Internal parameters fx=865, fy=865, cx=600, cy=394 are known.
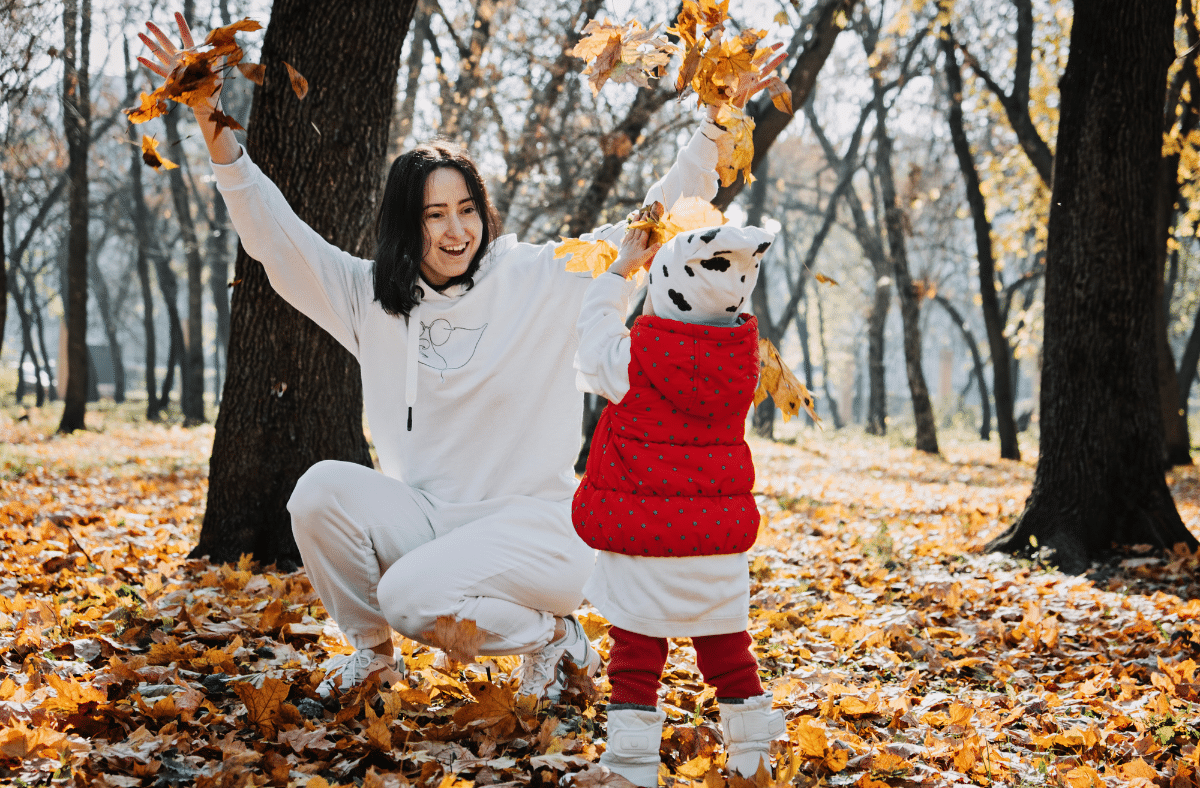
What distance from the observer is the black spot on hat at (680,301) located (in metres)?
2.19

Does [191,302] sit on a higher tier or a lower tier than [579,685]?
higher

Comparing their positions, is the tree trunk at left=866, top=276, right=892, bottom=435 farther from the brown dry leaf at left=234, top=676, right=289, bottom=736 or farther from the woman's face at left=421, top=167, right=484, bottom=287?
the brown dry leaf at left=234, top=676, right=289, bottom=736

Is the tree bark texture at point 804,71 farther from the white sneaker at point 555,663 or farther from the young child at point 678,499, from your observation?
the young child at point 678,499

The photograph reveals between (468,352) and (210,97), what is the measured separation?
3.45ft

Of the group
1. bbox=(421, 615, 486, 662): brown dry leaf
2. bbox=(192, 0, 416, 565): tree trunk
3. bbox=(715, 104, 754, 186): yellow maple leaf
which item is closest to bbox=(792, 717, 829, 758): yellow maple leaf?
bbox=(421, 615, 486, 662): brown dry leaf

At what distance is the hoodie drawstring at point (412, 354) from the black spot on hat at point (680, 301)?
39.8 inches

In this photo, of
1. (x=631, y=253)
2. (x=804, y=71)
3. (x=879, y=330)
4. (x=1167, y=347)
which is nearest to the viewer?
(x=631, y=253)

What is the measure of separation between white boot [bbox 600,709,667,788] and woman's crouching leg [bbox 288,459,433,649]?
89 centimetres

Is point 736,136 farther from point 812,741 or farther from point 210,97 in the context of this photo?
point 812,741

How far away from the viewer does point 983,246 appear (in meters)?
12.5

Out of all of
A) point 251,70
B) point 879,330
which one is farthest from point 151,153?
point 879,330

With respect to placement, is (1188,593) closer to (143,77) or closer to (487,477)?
(487,477)

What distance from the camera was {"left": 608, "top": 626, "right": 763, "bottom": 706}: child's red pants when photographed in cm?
213

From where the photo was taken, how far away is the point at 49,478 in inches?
309
